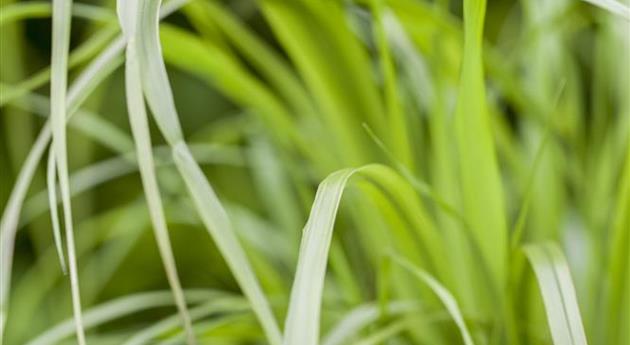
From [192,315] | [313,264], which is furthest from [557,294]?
[192,315]

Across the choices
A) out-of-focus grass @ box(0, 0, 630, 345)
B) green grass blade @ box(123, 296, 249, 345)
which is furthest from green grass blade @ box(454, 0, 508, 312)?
green grass blade @ box(123, 296, 249, 345)

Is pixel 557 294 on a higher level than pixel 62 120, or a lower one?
lower

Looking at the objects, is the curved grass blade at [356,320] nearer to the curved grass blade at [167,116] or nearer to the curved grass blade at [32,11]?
the curved grass blade at [167,116]

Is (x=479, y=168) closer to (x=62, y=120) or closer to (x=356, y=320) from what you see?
(x=356, y=320)

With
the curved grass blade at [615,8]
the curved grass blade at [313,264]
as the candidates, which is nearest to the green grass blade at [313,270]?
the curved grass blade at [313,264]

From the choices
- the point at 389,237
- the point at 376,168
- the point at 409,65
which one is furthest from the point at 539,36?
the point at 376,168

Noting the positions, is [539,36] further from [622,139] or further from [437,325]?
[437,325]

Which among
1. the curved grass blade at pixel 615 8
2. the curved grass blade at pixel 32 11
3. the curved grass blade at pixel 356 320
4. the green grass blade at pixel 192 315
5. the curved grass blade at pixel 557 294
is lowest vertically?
the curved grass blade at pixel 557 294

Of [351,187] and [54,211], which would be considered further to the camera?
[351,187]
